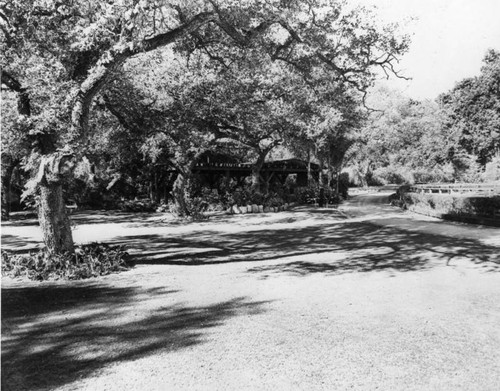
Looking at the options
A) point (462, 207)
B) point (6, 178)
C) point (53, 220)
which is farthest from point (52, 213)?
point (462, 207)

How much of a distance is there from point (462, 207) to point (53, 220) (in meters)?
18.5

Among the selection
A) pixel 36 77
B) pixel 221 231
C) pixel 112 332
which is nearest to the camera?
pixel 112 332

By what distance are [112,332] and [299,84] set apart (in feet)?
52.8

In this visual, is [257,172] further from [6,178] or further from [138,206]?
[6,178]

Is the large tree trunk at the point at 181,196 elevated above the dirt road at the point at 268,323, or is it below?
above

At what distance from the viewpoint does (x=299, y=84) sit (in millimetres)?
20109

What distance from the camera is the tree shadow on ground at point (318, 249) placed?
38.4 feet

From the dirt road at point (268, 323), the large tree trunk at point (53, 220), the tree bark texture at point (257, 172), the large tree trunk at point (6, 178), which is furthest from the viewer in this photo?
the tree bark texture at point (257, 172)

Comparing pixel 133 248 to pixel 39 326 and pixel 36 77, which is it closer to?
pixel 36 77

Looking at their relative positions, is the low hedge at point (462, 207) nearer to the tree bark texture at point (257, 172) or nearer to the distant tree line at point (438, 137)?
the tree bark texture at point (257, 172)

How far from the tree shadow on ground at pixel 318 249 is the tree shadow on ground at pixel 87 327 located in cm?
350

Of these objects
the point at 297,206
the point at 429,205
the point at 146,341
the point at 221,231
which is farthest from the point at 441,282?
the point at 297,206

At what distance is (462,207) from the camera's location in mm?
20906

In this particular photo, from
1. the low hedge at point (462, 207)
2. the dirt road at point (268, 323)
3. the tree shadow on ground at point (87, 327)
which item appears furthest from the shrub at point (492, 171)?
the tree shadow on ground at point (87, 327)
